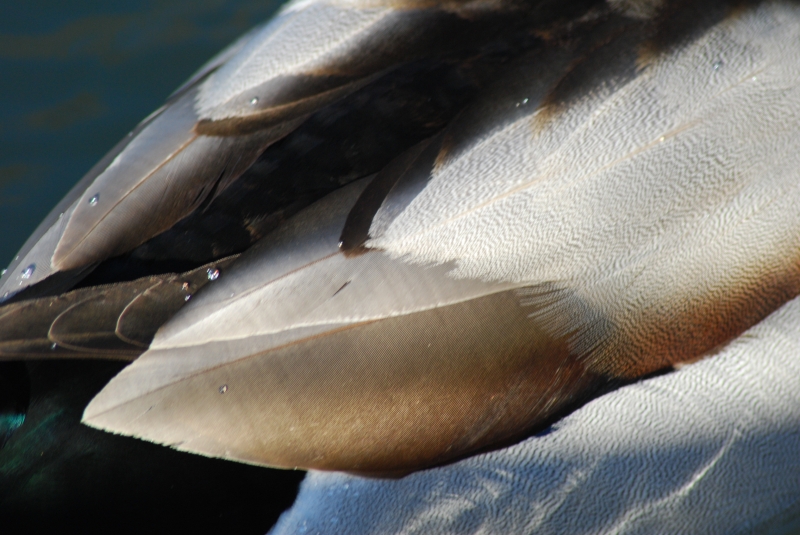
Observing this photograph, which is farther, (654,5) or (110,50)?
(110,50)

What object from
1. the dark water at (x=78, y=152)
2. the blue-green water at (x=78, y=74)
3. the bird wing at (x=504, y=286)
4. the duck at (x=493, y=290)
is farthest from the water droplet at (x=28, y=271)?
the blue-green water at (x=78, y=74)

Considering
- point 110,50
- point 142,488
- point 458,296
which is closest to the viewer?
point 458,296

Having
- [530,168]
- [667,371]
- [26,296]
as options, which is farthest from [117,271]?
[667,371]

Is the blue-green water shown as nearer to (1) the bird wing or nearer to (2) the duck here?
(2) the duck

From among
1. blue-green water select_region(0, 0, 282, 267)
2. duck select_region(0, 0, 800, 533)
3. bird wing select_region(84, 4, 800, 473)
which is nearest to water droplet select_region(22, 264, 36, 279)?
duck select_region(0, 0, 800, 533)

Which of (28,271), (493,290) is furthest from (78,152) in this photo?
(493,290)

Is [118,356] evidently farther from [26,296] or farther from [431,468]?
[431,468]
